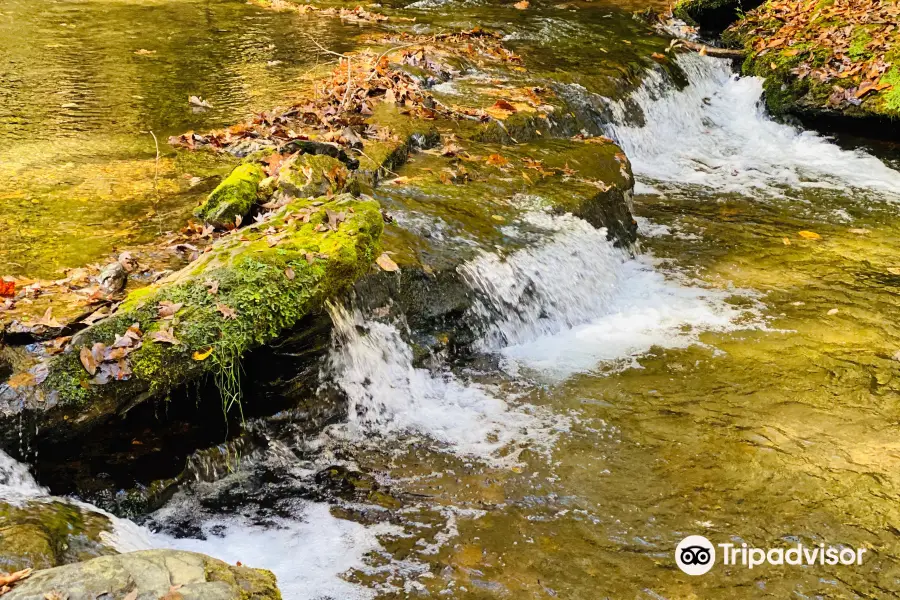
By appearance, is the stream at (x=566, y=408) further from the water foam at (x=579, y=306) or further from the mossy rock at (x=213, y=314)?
the mossy rock at (x=213, y=314)

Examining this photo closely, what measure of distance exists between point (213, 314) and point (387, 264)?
1.87m

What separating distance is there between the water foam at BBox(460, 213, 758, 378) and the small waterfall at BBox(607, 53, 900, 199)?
11.4 ft

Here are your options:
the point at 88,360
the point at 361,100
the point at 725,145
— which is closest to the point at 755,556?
the point at 88,360

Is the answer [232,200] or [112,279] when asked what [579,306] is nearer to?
[232,200]

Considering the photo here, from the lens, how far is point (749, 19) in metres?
14.6

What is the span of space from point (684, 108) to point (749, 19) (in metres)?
3.90

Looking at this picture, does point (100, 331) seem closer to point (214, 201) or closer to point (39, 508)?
point (39, 508)

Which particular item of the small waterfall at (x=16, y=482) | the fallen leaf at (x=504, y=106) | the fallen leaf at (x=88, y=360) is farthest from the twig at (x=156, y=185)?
the fallen leaf at (x=504, y=106)

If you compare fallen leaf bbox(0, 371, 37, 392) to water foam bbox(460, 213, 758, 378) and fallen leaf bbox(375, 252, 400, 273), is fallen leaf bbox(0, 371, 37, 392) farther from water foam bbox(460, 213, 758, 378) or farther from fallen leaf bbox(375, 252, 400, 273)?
water foam bbox(460, 213, 758, 378)

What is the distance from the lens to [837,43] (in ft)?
39.8

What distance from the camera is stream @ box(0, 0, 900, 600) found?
13.6ft

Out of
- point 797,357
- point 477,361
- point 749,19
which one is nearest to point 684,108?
point 749,19

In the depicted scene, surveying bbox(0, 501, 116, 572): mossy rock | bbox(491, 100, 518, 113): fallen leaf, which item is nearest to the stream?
bbox(0, 501, 116, 572): mossy rock

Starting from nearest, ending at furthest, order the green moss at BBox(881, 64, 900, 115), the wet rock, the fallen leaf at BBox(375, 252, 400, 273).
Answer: the wet rock, the fallen leaf at BBox(375, 252, 400, 273), the green moss at BBox(881, 64, 900, 115)
